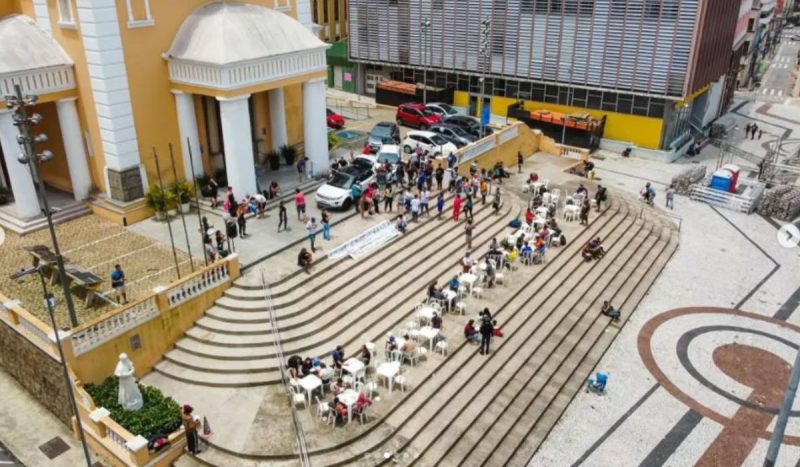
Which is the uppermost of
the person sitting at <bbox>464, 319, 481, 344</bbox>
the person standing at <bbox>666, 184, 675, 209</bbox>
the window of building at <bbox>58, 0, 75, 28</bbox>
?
the window of building at <bbox>58, 0, 75, 28</bbox>

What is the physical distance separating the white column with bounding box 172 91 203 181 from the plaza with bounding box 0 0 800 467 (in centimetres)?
14

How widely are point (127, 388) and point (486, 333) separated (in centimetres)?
1133

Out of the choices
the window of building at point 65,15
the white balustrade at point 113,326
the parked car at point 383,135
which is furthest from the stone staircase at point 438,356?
the window of building at point 65,15

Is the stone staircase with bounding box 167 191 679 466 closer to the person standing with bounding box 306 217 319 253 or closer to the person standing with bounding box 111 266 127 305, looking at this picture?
the person standing with bounding box 306 217 319 253

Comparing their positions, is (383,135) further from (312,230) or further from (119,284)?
(119,284)

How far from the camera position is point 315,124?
30.5 metres

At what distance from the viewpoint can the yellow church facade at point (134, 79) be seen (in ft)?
81.0

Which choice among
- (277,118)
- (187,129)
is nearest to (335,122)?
(277,118)

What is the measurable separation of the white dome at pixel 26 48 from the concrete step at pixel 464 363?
1937cm

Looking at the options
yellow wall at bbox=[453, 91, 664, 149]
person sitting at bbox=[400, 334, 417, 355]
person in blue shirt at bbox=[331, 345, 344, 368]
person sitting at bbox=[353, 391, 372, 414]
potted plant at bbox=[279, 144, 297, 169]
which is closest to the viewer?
person sitting at bbox=[353, 391, 372, 414]

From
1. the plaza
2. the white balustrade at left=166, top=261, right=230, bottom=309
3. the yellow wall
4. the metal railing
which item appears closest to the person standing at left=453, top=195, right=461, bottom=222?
the plaza

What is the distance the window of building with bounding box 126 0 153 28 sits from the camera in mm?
24906

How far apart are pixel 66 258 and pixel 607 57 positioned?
37528mm

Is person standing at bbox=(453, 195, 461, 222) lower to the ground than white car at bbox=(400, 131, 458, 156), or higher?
lower
